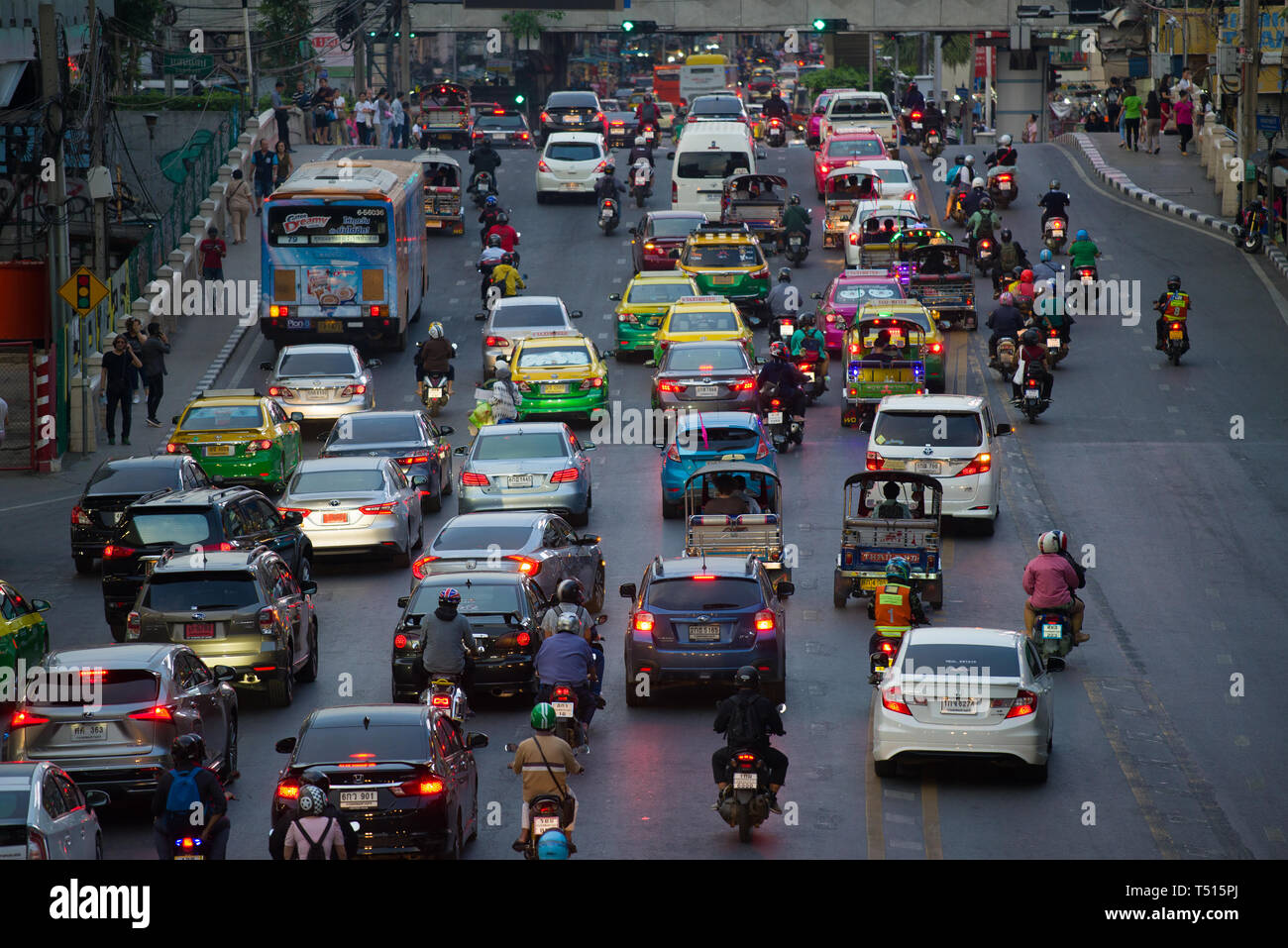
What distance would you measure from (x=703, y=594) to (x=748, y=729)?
430cm

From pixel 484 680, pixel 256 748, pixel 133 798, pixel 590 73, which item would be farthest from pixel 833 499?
pixel 590 73

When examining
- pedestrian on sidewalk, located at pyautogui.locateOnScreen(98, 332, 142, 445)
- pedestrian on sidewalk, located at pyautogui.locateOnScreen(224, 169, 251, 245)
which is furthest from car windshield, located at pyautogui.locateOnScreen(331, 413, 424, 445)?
pedestrian on sidewalk, located at pyautogui.locateOnScreen(224, 169, 251, 245)

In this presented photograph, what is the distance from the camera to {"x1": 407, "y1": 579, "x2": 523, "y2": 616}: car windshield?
2073 centimetres

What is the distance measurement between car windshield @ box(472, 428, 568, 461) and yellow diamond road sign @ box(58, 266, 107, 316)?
9121 millimetres

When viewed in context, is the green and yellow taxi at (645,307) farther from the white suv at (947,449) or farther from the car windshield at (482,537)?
the car windshield at (482,537)

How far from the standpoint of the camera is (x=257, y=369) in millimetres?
41531

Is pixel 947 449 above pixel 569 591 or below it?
above

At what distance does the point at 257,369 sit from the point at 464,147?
3129 cm

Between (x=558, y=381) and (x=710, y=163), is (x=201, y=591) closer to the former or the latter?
(x=558, y=381)

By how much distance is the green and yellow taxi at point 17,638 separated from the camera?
19.9 meters

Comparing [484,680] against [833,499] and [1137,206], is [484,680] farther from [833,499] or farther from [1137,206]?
[1137,206]

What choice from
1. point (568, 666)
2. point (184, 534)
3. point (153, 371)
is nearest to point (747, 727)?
point (568, 666)

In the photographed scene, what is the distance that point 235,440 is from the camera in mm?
31172

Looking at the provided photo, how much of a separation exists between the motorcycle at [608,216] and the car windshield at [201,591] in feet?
118
